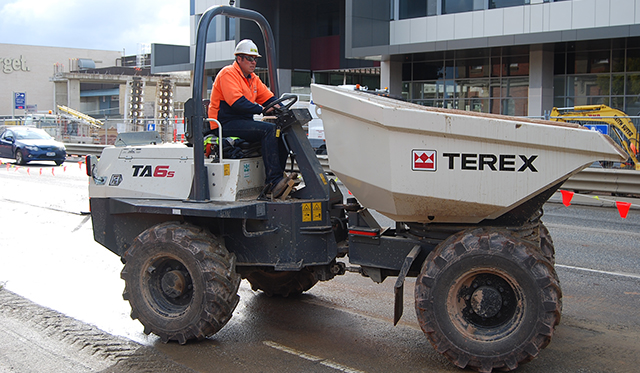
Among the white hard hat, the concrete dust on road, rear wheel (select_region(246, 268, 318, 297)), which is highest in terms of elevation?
the white hard hat

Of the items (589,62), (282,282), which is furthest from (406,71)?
(282,282)

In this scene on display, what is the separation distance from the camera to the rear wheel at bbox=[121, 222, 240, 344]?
502cm

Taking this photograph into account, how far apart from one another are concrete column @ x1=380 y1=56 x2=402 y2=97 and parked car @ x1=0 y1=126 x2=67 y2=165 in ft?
48.6

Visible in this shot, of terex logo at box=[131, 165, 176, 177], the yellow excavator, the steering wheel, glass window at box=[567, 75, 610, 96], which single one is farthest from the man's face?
glass window at box=[567, 75, 610, 96]

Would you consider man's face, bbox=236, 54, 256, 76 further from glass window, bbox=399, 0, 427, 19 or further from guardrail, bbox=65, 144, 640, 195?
glass window, bbox=399, 0, 427, 19

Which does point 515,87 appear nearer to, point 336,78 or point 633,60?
point 633,60

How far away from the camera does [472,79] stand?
27703 millimetres

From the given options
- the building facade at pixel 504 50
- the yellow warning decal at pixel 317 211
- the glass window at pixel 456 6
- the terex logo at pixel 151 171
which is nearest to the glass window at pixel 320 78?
the building facade at pixel 504 50

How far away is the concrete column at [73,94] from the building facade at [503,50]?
41.5 m

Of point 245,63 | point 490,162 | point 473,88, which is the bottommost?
point 490,162

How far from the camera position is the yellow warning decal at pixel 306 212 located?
531cm

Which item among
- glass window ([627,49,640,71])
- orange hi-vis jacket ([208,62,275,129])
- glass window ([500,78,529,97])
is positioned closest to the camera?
orange hi-vis jacket ([208,62,275,129])

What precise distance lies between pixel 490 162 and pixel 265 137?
2089 millimetres

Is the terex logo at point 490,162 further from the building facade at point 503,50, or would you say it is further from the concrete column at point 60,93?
the concrete column at point 60,93
